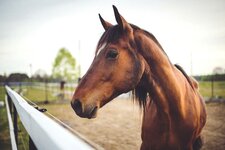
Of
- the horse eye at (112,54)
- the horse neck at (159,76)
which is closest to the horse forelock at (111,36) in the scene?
the horse eye at (112,54)

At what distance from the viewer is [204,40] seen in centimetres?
981

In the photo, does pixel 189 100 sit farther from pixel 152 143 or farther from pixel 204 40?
pixel 204 40

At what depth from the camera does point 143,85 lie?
2088mm

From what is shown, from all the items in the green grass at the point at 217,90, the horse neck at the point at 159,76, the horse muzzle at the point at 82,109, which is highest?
the horse neck at the point at 159,76

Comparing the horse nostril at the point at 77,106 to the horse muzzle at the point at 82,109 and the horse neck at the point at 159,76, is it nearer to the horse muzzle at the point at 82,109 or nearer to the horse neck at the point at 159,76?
the horse muzzle at the point at 82,109

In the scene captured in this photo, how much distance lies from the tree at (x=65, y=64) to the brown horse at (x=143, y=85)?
3397 cm

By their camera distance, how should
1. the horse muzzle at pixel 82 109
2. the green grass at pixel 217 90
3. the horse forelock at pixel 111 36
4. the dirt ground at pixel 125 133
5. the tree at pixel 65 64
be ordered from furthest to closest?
the tree at pixel 65 64
the green grass at pixel 217 90
the dirt ground at pixel 125 133
the horse forelock at pixel 111 36
the horse muzzle at pixel 82 109

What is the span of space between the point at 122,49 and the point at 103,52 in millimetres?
174

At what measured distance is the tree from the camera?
116ft

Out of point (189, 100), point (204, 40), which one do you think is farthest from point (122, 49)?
point (204, 40)

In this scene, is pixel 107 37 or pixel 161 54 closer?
pixel 107 37

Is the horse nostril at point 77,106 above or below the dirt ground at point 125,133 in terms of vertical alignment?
above

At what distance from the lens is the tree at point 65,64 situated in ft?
116

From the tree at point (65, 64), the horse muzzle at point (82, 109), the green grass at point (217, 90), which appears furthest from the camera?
the tree at point (65, 64)
